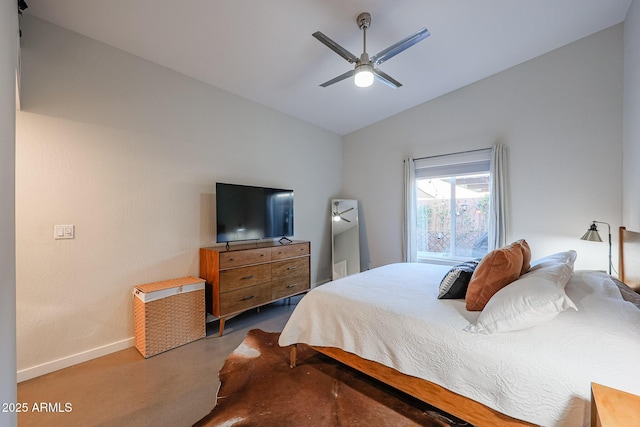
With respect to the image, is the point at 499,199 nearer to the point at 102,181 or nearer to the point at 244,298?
the point at 244,298

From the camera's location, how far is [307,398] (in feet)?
5.99

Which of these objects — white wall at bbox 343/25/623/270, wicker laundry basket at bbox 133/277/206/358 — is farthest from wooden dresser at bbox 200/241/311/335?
white wall at bbox 343/25/623/270

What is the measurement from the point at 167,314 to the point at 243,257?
877mm

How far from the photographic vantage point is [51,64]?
7.06 feet

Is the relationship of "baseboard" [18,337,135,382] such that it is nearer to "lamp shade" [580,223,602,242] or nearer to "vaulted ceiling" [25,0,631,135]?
"vaulted ceiling" [25,0,631,135]

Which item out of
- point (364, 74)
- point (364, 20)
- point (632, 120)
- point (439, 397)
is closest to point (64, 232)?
point (364, 74)

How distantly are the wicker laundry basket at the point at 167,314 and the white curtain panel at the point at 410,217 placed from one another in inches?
115

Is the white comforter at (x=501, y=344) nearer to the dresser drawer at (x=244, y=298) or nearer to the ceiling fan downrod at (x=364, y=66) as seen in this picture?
the dresser drawer at (x=244, y=298)

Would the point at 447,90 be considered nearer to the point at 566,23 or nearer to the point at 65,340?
the point at 566,23

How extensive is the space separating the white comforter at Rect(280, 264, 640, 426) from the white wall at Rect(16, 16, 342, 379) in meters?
1.83

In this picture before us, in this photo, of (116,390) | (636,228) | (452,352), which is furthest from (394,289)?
(116,390)

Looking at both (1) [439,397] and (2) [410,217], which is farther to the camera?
(2) [410,217]

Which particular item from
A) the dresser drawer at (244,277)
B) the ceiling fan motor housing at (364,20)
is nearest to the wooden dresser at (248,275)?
the dresser drawer at (244,277)

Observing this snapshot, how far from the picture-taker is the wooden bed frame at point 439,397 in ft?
4.16
